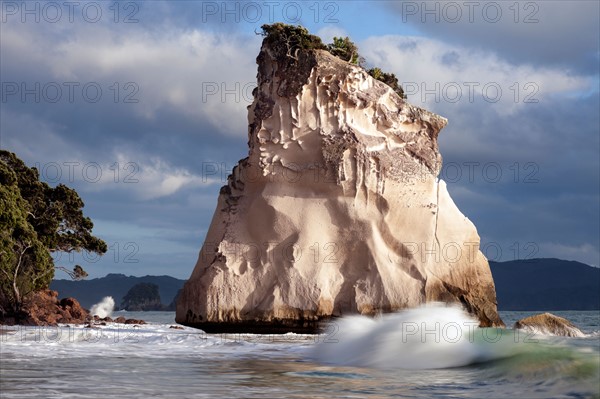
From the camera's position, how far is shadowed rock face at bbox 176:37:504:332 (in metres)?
25.6

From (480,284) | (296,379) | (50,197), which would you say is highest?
(50,197)

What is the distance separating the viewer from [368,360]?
41.7ft

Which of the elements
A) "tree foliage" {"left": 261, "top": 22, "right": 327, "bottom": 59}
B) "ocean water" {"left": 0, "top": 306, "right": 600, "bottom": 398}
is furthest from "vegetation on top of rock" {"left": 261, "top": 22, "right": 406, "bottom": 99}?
"ocean water" {"left": 0, "top": 306, "right": 600, "bottom": 398}

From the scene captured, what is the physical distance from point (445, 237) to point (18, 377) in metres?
19.5

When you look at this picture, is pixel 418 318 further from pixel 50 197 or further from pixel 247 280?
pixel 50 197

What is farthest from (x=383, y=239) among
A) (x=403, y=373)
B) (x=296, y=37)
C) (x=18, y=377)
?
(x=18, y=377)

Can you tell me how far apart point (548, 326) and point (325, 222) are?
25.2ft

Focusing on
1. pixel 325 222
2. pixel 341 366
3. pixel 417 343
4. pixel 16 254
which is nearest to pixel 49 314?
pixel 16 254

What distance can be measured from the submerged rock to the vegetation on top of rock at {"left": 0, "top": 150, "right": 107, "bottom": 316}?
16428 mm

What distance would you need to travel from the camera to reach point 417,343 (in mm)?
13016

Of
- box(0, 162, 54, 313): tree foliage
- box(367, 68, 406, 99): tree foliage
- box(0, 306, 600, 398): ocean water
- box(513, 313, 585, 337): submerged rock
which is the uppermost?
box(367, 68, 406, 99): tree foliage

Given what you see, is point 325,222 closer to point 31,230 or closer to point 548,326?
point 548,326

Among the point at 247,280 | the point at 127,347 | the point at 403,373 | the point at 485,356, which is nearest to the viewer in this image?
the point at 403,373

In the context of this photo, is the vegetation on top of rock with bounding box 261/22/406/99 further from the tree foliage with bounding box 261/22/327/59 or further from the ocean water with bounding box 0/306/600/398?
the ocean water with bounding box 0/306/600/398
